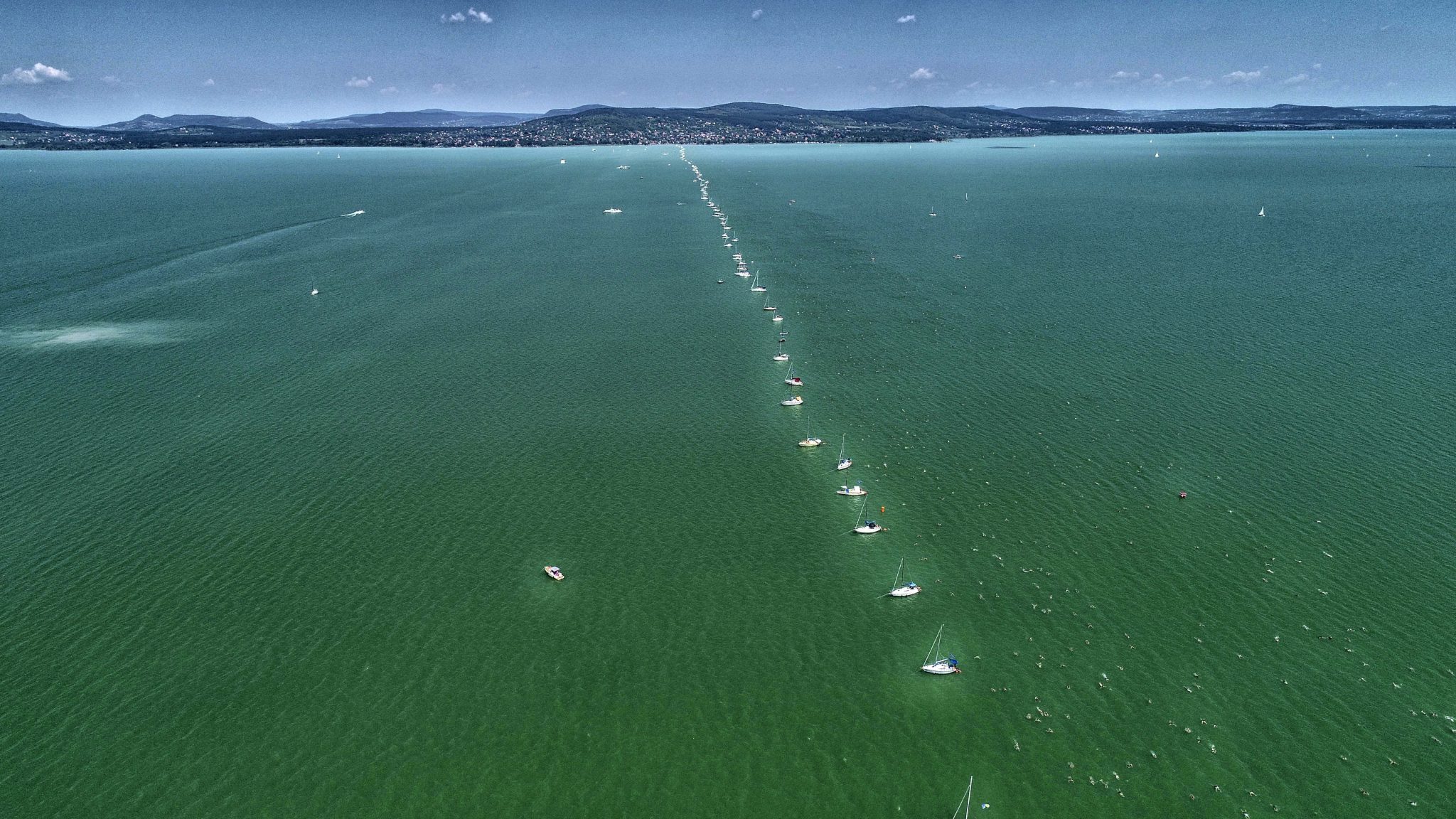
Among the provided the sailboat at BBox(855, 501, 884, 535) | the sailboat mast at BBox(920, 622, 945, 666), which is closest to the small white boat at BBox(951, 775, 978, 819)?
the sailboat mast at BBox(920, 622, 945, 666)

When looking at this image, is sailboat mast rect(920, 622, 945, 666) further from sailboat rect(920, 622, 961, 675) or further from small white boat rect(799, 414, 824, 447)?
small white boat rect(799, 414, 824, 447)

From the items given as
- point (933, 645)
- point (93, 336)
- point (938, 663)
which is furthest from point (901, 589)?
point (93, 336)

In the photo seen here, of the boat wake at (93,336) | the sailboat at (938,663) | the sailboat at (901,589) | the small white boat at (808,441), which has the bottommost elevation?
the sailboat at (938,663)

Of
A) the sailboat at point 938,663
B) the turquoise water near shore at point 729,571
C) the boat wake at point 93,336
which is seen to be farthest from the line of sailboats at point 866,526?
the boat wake at point 93,336

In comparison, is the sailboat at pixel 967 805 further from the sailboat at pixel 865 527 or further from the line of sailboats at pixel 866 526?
the sailboat at pixel 865 527

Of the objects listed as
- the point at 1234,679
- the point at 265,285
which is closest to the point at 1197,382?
the point at 1234,679

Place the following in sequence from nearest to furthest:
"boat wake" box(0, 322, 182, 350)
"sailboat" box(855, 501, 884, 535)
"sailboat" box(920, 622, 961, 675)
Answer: "sailboat" box(920, 622, 961, 675), "sailboat" box(855, 501, 884, 535), "boat wake" box(0, 322, 182, 350)
